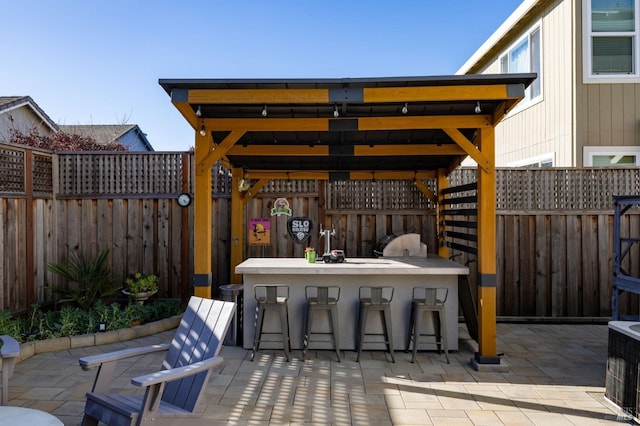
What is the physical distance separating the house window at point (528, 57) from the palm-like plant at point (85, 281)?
7.11 m

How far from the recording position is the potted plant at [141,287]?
6.06 meters

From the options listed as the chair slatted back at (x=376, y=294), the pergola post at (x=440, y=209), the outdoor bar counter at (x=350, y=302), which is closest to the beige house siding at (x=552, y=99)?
the pergola post at (x=440, y=209)

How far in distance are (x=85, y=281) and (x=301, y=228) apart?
302 cm

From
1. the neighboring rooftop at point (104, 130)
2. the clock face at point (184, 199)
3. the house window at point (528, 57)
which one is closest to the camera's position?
the clock face at point (184, 199)

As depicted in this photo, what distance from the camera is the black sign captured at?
21.4 ft

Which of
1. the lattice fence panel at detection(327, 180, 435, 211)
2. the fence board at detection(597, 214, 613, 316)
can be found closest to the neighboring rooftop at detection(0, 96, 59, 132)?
the lattice fence panel at detection(327, 180, 435, 211)

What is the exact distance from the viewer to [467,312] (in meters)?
5.13

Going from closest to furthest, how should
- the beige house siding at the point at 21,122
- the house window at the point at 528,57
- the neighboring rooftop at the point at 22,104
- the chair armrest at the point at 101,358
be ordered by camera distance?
the chair armrest at the point at 101,358 → the house window at the point at 528,57 → the neighboring rooftop at the point at 22,104 → the beige house siding at the point at 21,122

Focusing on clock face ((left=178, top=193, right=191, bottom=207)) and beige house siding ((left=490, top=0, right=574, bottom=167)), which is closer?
beige house siding ((left=490, top=0, right=574, bottom=167))

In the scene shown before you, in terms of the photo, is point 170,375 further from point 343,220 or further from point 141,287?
point 343,220

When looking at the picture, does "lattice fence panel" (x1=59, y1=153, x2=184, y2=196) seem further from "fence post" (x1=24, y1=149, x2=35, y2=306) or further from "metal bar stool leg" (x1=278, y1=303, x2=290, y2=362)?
"metal bar stool leg" (x1=278, y1=303, x2=290, y2=362)

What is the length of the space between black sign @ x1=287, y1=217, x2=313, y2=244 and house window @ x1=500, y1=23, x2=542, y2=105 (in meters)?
4.30

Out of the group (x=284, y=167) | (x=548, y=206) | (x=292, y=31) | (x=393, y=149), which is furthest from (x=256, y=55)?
(x=548, y=206)

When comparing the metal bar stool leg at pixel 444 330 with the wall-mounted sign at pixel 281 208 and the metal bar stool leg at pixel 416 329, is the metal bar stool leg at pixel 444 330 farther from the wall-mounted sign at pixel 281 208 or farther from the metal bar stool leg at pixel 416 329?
the wall-mounted sign at pixel 281 208
